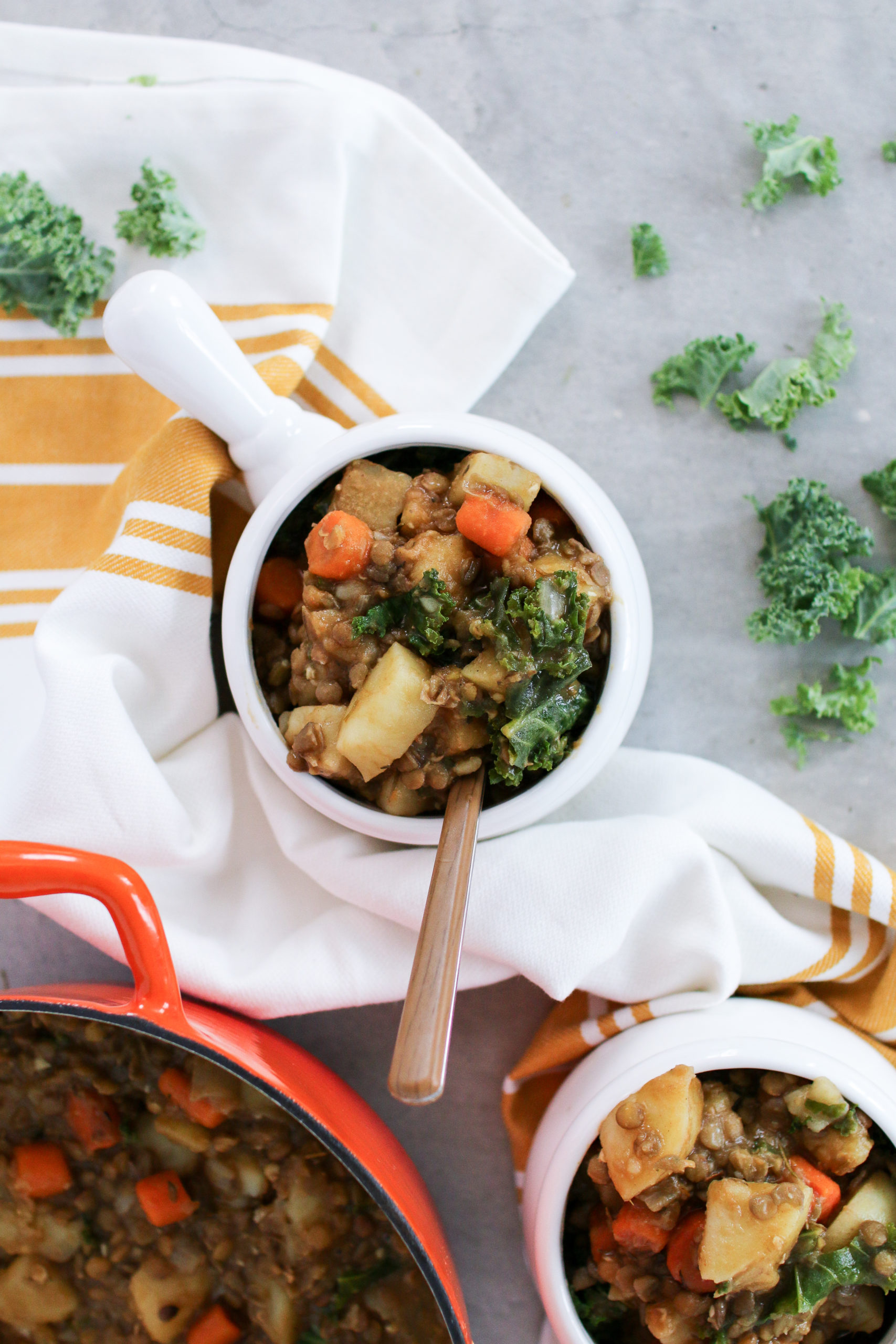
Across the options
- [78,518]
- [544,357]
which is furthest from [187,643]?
[544,357]

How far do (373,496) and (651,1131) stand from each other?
111 centimetres

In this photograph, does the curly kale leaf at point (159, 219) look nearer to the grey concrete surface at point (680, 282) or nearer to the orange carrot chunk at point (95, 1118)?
the grey concrete surface at point (680, 282)

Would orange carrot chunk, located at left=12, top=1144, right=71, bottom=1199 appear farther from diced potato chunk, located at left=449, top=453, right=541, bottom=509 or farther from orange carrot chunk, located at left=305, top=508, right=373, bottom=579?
diced potato chunk, located at left=449, top=453, right=541, bottom=509

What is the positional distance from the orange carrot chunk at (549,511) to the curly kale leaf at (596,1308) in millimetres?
1343

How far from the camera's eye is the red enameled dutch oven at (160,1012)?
151 cm

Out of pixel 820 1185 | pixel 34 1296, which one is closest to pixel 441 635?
pixel 820 1185

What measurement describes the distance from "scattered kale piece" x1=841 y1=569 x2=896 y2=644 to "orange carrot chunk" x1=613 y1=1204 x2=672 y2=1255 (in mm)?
1143

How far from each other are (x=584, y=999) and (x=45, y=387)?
1652 mm

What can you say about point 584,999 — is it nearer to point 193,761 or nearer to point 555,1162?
point 555,1162

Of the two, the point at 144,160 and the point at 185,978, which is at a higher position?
the point at 144,160

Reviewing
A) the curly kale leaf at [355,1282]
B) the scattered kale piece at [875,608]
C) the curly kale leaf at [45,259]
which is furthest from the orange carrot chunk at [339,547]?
the curly kale leaf at [355,1282]

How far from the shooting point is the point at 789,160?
2031 mm

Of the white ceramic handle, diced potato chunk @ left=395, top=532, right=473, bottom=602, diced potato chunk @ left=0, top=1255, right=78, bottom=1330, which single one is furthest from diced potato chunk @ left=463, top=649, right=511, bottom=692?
diced potato chunk @ left=0, top=1255, right=78, bottom=1330

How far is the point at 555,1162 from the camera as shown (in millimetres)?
1698
